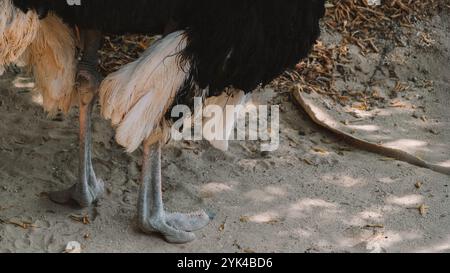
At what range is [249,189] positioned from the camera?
401 centimetres

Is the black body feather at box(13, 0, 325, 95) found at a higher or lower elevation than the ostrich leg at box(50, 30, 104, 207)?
higher

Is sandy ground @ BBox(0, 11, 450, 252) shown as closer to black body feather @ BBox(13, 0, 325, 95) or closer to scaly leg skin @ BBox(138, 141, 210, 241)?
scaly leg skin @ BBox(138, 141, 210, 241)

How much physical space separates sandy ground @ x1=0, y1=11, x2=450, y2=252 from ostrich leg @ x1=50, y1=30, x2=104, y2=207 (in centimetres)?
6

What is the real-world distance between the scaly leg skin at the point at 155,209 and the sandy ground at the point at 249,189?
46 millimetres

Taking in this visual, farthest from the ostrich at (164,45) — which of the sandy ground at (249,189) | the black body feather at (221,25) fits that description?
the sandy ground at (249,189)

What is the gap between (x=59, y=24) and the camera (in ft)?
10.8

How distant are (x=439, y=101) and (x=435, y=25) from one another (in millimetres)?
741

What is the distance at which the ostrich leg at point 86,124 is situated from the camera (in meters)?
3.48

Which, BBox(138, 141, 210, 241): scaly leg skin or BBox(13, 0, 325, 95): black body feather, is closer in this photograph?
BBox(13, 0, 325, 95): black body feather

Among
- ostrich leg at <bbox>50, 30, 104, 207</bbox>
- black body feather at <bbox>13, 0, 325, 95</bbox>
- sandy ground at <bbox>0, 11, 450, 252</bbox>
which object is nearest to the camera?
black body feather at <bbox>13, 0, 325, 95</bbox>

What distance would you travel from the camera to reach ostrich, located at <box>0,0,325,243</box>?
293 centimetres

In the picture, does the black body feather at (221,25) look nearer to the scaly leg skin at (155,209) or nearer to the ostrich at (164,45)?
the ostrich at (164,45)

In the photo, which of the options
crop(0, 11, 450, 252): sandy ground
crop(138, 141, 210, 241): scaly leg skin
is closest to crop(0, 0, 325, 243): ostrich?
crop(138, 141, 210, 241): scaly leg skin

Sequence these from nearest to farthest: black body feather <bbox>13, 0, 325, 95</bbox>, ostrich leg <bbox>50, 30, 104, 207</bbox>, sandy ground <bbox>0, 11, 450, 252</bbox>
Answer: black body feather <bbox>13, 0, 325, 95</bbox> → ostrich leg <bbox>50, 30, 104, 207</bbox> → sandy ground <bbox>0, 11, 450, 252</bbox>
